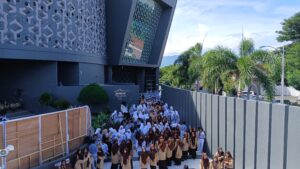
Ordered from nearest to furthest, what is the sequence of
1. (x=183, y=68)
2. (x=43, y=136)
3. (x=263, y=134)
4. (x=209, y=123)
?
(x=263, y=134), (x=43, y=136), (x=209, y=123), (x=183, y=68)

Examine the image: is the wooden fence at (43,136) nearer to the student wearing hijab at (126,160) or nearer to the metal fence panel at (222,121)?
the student wearing hijab at (126,160)

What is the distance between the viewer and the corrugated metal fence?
11.3 meters

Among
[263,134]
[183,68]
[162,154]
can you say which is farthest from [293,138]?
[183,68]

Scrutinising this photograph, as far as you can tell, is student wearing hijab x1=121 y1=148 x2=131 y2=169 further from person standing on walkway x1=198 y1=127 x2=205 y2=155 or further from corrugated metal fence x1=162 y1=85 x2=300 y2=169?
person standing on walkway x1=198 y1=127 x2=205 y2=155

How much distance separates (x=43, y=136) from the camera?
15.6m

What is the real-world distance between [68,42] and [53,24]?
8.80 feet

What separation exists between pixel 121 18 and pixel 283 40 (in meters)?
34.7

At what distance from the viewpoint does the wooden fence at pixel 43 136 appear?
1384 cm

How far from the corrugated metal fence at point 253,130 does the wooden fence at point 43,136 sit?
6.38 meters

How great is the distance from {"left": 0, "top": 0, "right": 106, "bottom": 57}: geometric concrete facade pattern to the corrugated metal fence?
14.2 metres

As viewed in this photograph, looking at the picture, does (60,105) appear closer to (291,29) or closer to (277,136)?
(277,136)

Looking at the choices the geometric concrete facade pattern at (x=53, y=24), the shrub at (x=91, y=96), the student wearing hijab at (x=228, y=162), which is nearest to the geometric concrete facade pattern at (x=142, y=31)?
the geometric concrete facade pattern at (x=53, y=24)

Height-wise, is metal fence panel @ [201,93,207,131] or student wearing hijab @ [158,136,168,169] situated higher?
metal fence panel @ [201,93,207,131]

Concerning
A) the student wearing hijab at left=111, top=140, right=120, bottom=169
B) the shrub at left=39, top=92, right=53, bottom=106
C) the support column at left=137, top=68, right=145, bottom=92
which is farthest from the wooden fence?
the support column at left=137, top=68, right=145, bottom=92
